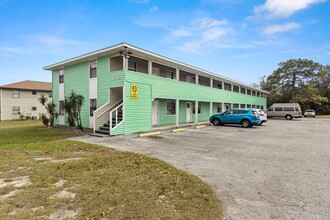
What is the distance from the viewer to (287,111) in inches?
1148

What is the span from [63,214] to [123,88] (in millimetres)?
9261

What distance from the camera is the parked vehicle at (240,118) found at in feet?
54.6

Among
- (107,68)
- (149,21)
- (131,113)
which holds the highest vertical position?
(149,21)

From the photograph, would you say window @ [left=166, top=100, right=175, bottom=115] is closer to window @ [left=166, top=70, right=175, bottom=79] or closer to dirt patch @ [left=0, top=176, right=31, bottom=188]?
window @ [left=166, top=70, right=175, bottom=79]

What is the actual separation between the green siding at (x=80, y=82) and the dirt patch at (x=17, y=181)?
10402 millimetres

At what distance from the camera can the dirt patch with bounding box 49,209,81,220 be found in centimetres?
291

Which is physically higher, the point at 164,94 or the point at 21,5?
the point at 21,5

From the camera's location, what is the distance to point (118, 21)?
44.4 feet

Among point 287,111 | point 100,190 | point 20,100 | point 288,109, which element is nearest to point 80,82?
point 100,190

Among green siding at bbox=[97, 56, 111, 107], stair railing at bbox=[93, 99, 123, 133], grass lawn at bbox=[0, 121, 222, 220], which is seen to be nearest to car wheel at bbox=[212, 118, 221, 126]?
stair railing at bbox=[93, 99, 123, 133]

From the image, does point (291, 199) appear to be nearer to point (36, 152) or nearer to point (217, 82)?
point (36, 152)

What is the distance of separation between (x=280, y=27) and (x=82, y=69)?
1554cm

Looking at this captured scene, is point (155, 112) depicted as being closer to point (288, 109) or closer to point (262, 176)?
point (262, 176)

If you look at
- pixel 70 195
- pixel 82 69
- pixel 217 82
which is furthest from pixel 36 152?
pixel 217 82
